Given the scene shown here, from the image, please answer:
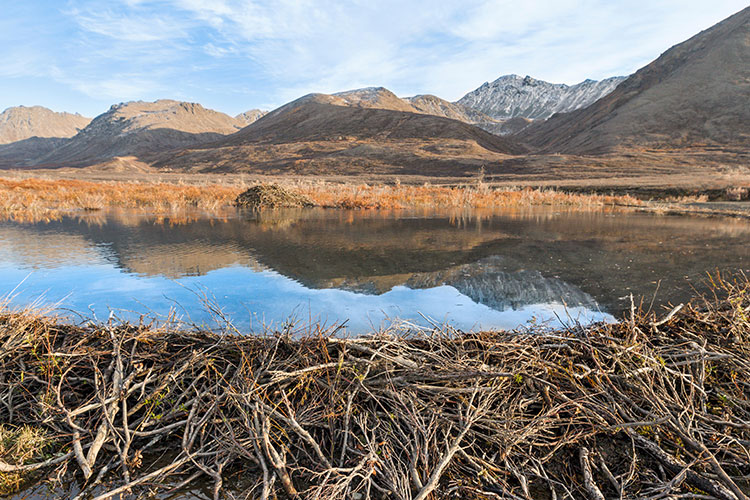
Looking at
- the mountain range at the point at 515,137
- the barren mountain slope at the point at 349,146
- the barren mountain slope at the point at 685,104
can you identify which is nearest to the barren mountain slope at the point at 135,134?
the mountain range at the point at 515,137

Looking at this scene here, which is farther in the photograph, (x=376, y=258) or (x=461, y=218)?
(x=461, y=218)

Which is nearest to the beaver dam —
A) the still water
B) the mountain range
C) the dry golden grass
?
the dry golden grass

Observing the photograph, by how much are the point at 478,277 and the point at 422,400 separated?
4418 mm

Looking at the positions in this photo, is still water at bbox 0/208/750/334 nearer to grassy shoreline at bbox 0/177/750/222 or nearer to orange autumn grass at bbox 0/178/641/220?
grassy shoreline at bbox 0/177/750/222

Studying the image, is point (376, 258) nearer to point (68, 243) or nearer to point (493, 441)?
point (493, 441)

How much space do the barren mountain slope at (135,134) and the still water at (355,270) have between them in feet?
401

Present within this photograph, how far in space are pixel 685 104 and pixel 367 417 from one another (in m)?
97.2

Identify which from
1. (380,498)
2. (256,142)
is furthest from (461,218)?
(256,142)

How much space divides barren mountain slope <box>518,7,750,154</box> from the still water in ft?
215

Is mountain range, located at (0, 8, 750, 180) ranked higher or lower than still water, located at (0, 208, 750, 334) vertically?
higher

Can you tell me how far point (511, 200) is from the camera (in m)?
22.0

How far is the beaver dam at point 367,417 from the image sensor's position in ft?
6.76

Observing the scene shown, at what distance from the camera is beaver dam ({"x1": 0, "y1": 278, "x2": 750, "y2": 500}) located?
2.06 m

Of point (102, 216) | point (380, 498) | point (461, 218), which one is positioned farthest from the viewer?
point (461, 218)
